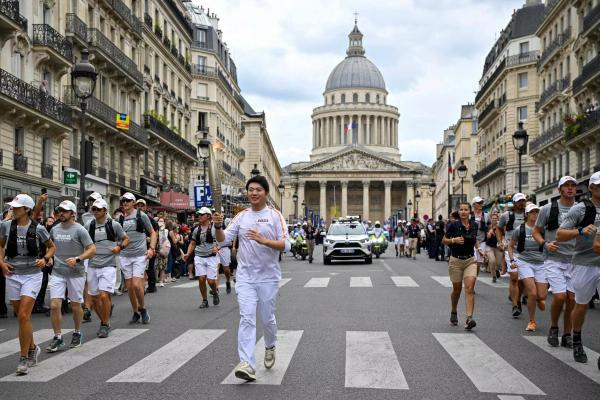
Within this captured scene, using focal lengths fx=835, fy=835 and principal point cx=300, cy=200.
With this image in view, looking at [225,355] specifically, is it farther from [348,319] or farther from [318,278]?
[318,278]

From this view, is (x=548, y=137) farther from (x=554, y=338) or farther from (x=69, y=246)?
(x=69, y=246)

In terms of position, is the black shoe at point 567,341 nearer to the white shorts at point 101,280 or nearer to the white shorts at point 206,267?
the white shorts at point 101,280

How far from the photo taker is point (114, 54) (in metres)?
34.2

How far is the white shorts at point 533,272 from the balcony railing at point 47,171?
20287mm

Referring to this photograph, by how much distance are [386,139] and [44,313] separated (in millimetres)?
146362

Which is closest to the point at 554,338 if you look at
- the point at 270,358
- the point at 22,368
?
the point at 270,358

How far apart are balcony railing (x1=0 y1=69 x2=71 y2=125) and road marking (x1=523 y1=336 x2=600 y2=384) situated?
58.6 feet

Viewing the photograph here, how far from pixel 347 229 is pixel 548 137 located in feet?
59.3

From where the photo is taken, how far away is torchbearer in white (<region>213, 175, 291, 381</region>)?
743 cm

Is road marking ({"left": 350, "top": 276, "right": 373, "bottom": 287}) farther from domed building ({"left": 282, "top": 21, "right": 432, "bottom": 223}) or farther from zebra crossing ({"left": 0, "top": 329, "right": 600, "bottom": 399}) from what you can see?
domed building ({"left": 282, "top": 21, "right": 432, "bottom": 223})

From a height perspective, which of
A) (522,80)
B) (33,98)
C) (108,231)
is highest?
(522,80)

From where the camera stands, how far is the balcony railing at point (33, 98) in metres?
23.7

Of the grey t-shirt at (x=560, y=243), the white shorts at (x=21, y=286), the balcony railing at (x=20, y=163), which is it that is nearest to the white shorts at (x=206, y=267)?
the white shorts at (x=21, y=286)

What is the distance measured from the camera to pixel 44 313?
1343cm
